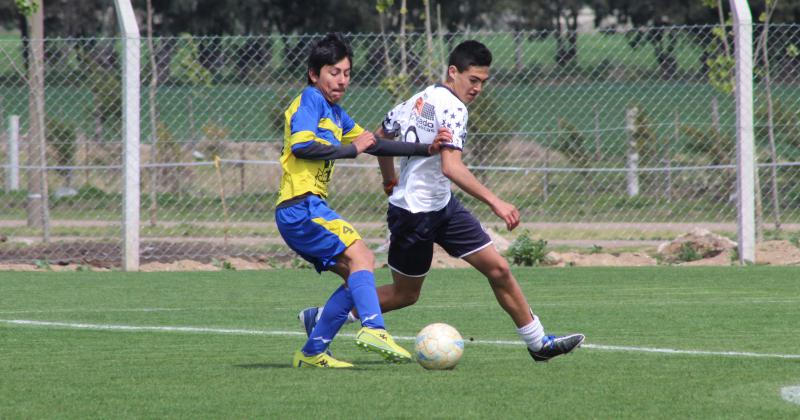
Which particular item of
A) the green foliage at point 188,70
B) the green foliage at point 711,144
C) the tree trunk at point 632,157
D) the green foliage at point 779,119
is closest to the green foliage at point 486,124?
the tree trunk at point 632,157

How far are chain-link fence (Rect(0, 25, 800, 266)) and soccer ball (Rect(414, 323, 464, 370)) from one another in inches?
320

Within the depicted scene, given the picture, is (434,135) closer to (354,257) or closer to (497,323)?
(354,257)

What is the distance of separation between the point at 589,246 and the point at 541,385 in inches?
423

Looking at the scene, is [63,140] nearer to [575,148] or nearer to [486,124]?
[486,124]

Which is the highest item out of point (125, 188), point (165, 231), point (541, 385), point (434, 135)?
point (434, 135)

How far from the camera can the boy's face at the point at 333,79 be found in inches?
253

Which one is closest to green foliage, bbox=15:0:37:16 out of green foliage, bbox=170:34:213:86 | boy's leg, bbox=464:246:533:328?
green foliage, bbox=170:34:213:86

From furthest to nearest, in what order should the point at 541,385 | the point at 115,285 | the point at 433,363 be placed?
the point at 115,285, the point at 433,363, the point at 541,385

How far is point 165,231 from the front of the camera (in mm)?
17094

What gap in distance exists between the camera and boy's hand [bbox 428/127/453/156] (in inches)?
253

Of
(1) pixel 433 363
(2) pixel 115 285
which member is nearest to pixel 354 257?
(1) pixel 433 363

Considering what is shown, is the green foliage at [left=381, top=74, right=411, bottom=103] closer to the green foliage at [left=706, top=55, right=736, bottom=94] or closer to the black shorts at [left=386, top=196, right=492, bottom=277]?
the green foliage at [left=706, top=55, right=736, bottom=94]

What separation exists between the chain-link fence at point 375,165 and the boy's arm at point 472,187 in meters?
8.02

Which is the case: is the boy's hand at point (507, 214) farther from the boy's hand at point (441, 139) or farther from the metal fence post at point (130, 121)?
the metal fence post at point (130, 121)
